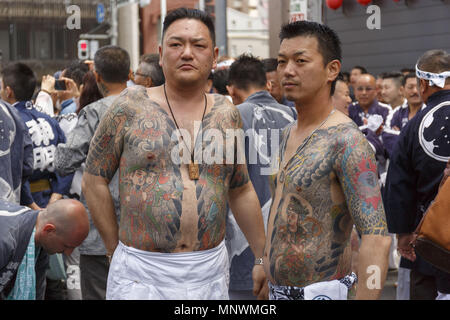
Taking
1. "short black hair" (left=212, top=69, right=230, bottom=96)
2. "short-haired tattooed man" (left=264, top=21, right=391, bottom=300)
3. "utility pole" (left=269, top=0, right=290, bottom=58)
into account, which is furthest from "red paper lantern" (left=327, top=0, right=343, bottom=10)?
"short-haired tattooed man" (left=264, top=21, right=391, bottom=300)

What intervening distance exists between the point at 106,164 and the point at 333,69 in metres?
1.24

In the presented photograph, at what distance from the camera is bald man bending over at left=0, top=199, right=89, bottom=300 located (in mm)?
3262

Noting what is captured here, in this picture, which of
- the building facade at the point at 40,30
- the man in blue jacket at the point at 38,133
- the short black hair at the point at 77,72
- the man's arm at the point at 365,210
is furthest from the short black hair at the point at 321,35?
the building facade at the point at 40,30

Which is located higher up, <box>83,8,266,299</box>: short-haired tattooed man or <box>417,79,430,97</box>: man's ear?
<box>417,79,430,97</box>: man's ear

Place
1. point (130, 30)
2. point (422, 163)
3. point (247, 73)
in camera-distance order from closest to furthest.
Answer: point (422, 163), point (247, 73), point (130, 30)

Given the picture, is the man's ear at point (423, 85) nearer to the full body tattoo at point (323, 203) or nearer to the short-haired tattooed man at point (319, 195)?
the short-haired tattooed man at point (319, 195)

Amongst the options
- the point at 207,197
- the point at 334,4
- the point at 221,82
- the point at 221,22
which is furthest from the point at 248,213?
the point at 334,4

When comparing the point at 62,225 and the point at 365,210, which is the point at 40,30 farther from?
the point at 365,210

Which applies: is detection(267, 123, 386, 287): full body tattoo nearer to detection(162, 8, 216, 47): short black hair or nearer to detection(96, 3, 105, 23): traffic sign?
detection(162, 8, 216, 47): short black hair

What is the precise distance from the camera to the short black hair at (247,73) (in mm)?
5512

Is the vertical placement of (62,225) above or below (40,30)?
below

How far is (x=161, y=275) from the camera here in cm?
325

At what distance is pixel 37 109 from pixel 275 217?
143 inches
